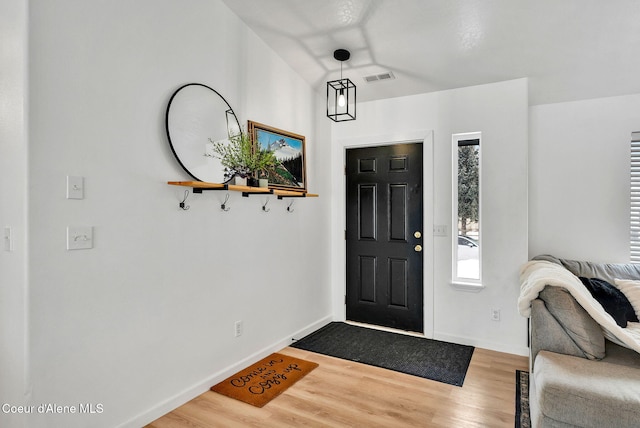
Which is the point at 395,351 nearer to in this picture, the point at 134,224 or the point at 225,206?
the point at 225,206

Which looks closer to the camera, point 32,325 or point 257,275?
point 32,325

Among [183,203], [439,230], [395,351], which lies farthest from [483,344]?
[183,203]

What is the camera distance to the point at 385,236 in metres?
3.95

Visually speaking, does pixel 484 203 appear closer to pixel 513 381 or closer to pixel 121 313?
pixel 513 381

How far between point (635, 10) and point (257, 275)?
3156mm

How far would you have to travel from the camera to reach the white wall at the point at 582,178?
337cm

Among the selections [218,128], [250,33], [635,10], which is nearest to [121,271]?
[218,128]

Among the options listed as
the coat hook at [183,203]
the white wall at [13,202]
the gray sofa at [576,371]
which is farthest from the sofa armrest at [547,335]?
the white wall at [13,202]

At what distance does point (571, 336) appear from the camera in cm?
209

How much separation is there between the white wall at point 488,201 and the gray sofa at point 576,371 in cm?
113

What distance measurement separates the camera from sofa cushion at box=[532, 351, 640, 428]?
63.4 inches

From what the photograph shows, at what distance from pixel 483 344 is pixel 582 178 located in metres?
1.81

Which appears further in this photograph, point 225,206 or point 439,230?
point 439,230

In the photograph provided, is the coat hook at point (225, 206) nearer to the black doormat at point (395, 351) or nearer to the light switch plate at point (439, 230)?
the black doormat at point (395, 351)
